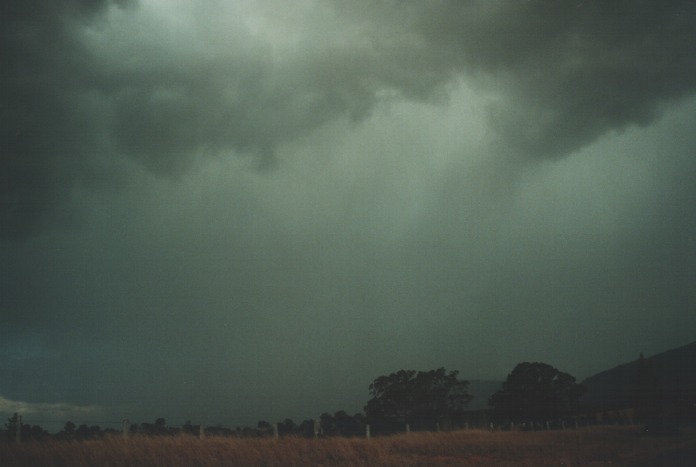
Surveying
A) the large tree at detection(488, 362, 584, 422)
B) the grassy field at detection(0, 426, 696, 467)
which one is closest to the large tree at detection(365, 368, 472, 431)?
the large tree at detection(488, 362, 584, 422)

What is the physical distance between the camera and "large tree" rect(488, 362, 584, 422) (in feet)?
216

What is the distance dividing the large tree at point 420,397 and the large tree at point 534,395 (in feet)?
19.2

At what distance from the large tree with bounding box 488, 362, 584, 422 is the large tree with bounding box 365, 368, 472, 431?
19.2 ft

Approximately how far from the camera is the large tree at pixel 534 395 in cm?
6588

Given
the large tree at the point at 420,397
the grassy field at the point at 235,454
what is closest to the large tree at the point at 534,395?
the large tree at the point at 420,397

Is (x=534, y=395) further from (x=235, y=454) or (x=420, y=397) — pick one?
(x=235, y=454)

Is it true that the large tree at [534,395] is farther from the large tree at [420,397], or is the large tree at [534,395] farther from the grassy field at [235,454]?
the grassy field at [235,454]

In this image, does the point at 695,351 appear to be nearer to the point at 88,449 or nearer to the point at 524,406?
the point at 524,406

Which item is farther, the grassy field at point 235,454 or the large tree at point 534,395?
the large tree at point 534,395

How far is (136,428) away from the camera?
69.5ft

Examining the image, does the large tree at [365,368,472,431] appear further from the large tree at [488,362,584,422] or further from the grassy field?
the grassy field

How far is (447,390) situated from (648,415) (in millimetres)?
33866

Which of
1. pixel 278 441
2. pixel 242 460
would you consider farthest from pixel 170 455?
pixel 278 441

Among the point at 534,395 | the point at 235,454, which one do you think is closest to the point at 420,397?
the point at 534,395
